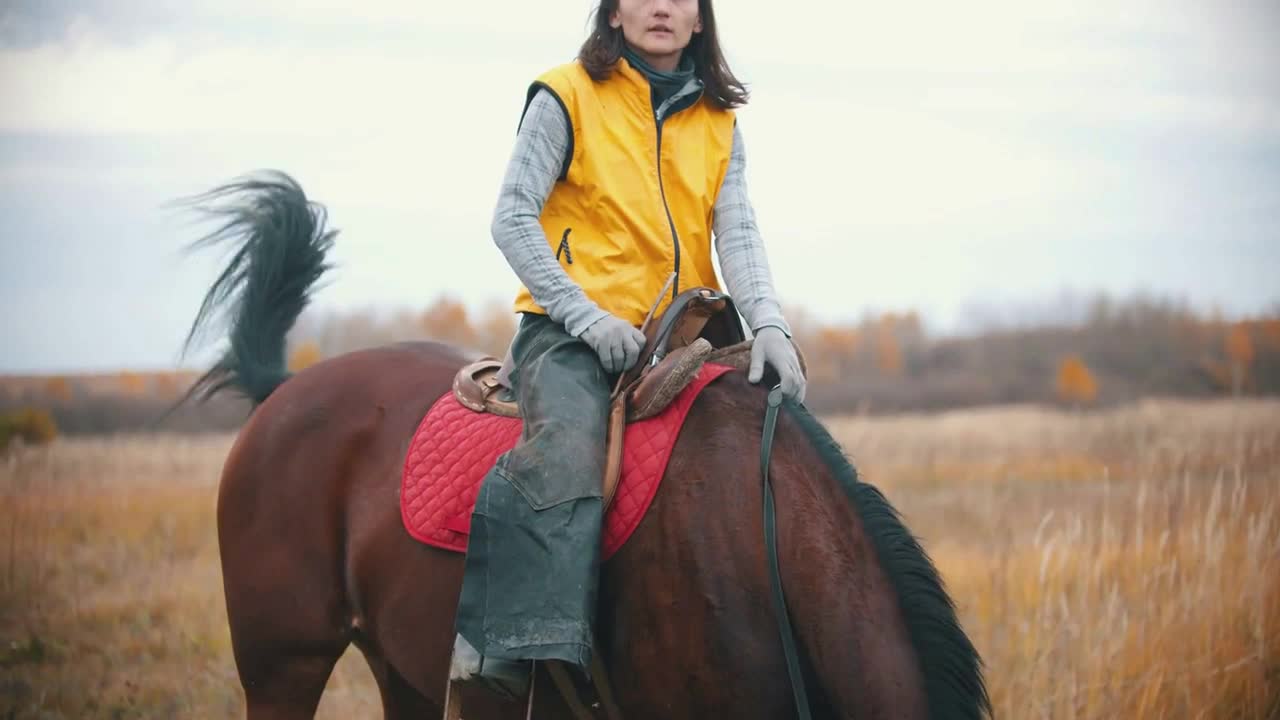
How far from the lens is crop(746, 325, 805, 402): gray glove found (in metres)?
2.63

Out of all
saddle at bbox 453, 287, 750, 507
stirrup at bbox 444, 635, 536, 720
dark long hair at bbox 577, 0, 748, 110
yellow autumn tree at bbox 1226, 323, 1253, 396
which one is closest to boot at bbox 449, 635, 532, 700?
stirrup at bbox 444, 635, 536, 720

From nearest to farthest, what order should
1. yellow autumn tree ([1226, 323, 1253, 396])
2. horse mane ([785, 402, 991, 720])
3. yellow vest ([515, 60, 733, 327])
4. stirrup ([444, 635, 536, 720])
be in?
horse mane ([785, 402, 991, 720]) → stirrup ([444, 635, 536, 720]) → yellow vest ([515, 60, 733, 327]) → yellow autumn tree ([1226, 323, 1253, 396])

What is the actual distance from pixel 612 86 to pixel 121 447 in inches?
393

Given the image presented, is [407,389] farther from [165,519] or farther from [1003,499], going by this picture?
[1003,499]

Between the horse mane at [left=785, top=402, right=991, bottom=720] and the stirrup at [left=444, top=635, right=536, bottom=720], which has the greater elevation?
the horse mane at [left=785, top=402, right=991, bottom=720]

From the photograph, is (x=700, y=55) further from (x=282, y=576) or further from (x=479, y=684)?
(x=282, y=576)

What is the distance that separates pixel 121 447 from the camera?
11023mm

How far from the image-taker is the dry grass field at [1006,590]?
4.45m

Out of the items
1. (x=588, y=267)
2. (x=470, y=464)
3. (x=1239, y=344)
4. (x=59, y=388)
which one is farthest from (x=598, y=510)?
(x=1239, y=344)

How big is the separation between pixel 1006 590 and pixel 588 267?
3.72 m

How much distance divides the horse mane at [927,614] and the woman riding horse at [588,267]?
1.24 feet

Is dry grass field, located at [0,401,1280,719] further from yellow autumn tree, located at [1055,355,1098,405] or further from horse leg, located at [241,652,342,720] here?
yellow autumn tree, located at [1055,355,1098,405]

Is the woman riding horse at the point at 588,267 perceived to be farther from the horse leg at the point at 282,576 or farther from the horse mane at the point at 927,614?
the horse leg at the point at 282,576

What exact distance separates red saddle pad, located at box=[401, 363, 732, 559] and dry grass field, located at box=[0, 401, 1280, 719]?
100 inches
